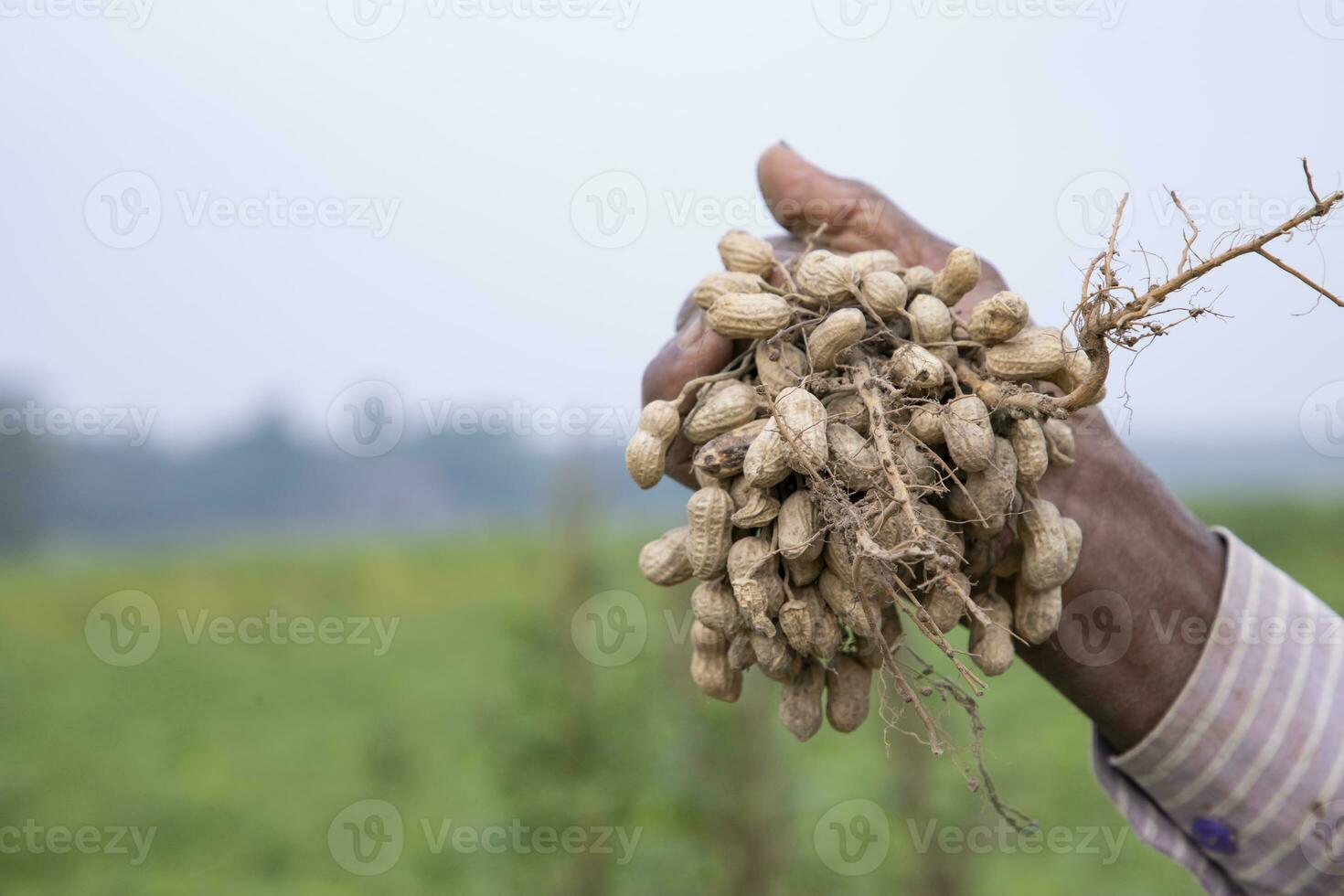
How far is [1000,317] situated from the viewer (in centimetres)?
166

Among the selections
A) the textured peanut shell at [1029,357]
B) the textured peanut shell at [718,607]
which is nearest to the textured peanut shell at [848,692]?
the textured peanut shell at [718,607]

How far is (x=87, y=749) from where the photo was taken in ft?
32.1

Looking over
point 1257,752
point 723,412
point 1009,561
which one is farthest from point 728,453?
point 1257,752

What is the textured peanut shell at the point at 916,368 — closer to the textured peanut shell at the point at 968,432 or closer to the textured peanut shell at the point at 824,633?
the textured peanut shell at the point at 968,432

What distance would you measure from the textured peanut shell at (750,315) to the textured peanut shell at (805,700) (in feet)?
1.93

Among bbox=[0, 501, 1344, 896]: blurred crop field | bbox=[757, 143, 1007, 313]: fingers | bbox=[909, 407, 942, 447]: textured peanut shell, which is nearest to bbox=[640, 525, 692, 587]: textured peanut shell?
bbox=[909, 407, 942, 447]: textured peanut shell

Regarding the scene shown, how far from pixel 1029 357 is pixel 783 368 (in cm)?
39

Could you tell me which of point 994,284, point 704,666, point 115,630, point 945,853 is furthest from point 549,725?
point 115,630

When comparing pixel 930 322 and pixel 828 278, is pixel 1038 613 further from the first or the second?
pixel 828 278

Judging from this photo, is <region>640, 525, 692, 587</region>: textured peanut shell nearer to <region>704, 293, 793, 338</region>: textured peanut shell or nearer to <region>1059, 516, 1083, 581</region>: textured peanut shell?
<region>704, 293, 793, 338</region>: textured peanut shell

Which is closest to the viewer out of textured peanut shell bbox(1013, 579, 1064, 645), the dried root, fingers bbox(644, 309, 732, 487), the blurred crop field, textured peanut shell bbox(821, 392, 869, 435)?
the dried root

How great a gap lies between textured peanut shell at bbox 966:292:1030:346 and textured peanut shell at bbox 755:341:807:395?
0.29 metres

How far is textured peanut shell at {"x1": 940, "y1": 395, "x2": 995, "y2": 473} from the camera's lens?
156 cm

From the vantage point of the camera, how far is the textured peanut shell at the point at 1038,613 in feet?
5.78
